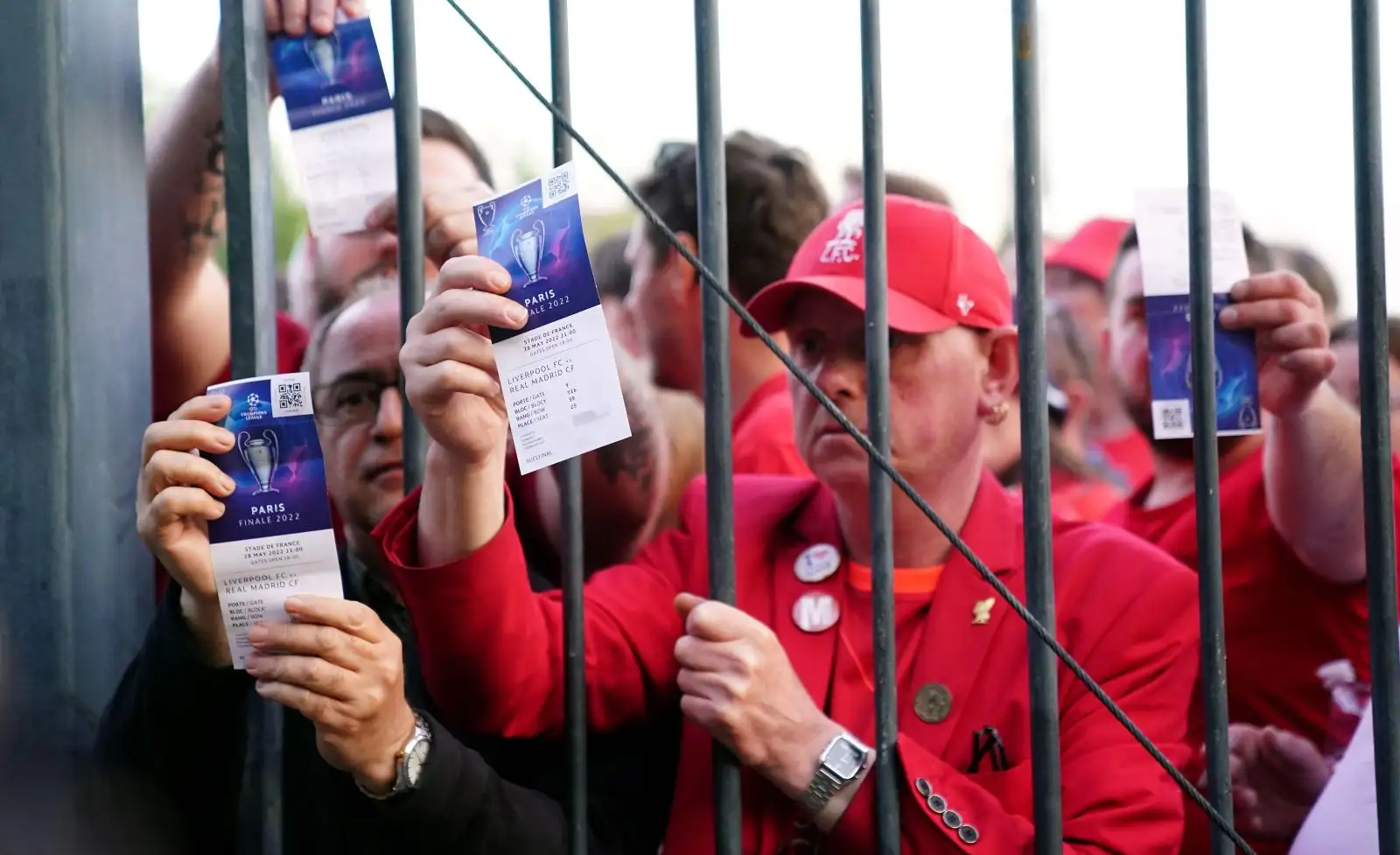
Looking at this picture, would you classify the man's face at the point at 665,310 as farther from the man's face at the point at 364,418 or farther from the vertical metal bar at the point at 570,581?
the vertical metal bar at the point at 570,581

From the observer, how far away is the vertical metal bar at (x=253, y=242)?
1.46 m

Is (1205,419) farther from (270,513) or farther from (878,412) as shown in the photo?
(270,513)

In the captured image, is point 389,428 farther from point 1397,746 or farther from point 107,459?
point 1397,746

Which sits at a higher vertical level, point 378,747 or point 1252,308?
point 1252,308

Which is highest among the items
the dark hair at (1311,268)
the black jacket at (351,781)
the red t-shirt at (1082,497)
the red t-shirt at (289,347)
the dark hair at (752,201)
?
the dark hair at (752,201)

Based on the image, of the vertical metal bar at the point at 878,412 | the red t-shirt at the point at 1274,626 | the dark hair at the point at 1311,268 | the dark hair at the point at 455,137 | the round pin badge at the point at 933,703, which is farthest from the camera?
the dark hair at the point at 455,137

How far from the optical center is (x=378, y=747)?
1398 mm

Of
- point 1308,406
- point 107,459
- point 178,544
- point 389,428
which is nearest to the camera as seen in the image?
point 178,544

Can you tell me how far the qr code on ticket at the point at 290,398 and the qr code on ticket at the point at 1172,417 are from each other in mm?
901

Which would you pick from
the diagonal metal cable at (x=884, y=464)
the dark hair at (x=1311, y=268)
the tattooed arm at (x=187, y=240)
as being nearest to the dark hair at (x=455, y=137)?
the tattooed arm at (x=187, y=240)

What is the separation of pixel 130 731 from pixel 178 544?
30 cm

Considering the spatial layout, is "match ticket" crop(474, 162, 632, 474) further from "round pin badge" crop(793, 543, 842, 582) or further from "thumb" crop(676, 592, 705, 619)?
"round pin badge" crop(793, 543, 842, 582)

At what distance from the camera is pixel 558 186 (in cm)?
130

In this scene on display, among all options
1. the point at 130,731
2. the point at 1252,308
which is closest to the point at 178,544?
the point at 130,731
